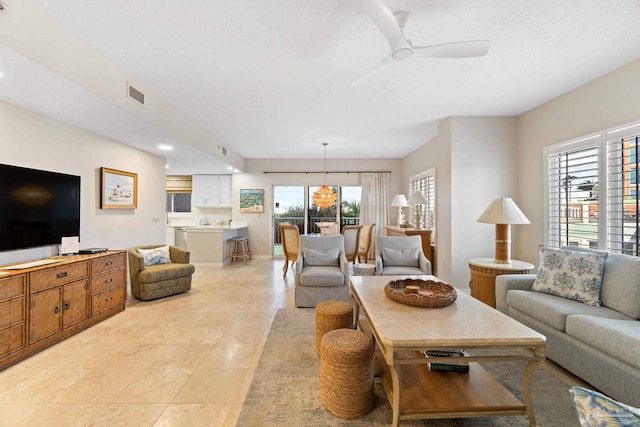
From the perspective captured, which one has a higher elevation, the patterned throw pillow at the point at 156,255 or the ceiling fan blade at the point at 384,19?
the ceiling fan blade at the point at 384,19

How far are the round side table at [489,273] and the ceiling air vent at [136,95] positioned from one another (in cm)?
426

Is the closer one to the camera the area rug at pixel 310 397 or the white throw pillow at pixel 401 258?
the area rug at pixel 310 397

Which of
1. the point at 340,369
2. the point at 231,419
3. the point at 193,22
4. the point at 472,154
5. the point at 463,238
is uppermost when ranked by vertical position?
the point at 193,22

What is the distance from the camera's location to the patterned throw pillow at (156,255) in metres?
4.25

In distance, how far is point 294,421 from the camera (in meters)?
1.73

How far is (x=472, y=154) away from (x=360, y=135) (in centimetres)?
196

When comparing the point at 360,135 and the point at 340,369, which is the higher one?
the point at 360,135

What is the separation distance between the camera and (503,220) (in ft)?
10.8

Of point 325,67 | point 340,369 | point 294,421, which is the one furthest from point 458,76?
point 294,421

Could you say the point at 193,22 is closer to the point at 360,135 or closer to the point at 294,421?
the point at 294,421

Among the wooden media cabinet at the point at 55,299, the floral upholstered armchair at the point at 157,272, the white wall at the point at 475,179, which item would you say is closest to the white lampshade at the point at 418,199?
→ the white wall at the point at 475,179

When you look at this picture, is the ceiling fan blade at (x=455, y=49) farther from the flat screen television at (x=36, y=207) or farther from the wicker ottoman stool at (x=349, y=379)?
the flat screen television at (x=36, y=207)

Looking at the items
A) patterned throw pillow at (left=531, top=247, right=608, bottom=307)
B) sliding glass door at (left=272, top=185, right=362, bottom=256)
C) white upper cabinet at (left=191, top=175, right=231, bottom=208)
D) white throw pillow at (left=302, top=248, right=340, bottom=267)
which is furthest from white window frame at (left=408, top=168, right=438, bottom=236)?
white upper cabinet at (left=191, top=175, right=231, bottom=208)

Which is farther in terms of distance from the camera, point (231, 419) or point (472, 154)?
point (472, 154)
